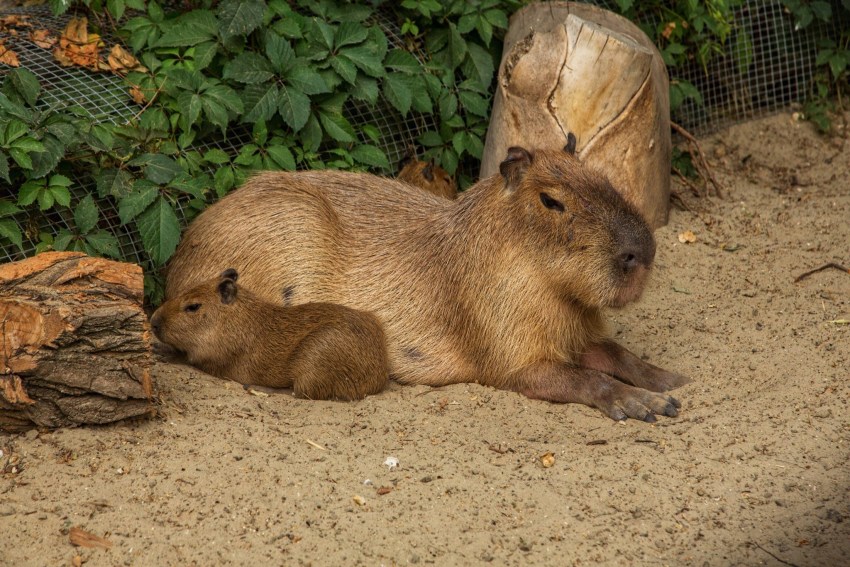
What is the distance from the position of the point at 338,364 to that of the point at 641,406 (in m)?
1.45

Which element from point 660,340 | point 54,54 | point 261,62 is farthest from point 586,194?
point 54,54

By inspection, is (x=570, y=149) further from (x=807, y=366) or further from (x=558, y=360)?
(x=807, y=366)

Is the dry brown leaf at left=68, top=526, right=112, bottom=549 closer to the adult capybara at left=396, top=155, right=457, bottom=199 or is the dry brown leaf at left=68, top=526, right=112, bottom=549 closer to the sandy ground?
the sandy ground

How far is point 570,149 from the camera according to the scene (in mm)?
4969

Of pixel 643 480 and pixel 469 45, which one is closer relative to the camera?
pixel 643 480

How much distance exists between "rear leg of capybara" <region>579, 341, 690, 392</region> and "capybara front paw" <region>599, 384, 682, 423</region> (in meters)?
0.28

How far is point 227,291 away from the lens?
4.96 meters

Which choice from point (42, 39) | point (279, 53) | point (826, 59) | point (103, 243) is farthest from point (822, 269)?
point (42, 39)

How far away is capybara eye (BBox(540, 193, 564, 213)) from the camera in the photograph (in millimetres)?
4602

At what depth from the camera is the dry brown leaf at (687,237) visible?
6447 mm

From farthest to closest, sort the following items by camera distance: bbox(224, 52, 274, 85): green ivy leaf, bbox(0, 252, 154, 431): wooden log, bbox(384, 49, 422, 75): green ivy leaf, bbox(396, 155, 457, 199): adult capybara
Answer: bbox(396, 155, 457, 199): adult capybara
bbox(384, 49, 422, 75): green ivy leaf
bbox(224, 52, 274, 85): green ivy leaf
bbox(0, 252, 154, 431): wooden log

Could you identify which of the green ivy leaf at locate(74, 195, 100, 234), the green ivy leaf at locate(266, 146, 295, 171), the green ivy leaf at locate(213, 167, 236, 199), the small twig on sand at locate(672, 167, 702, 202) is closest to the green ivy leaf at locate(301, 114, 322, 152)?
the green ivy leaf at locate(266, 146, 295, 171)

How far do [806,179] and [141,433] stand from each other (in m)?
5.20

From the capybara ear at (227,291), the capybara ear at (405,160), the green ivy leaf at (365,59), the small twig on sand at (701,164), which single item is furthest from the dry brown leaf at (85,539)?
the small twig on sand at (701,164)
